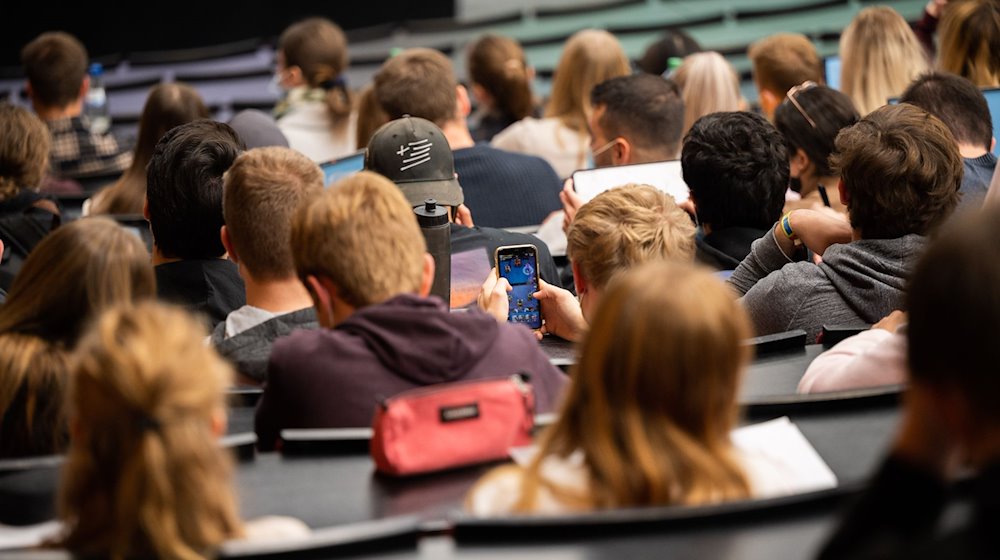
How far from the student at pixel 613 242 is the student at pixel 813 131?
46.0 inches

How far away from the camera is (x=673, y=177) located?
12.8 feet

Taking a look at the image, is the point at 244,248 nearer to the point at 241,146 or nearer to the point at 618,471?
the point at 241,146

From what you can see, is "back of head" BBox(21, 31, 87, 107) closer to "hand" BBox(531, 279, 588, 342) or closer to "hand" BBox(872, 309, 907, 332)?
"hand" BBox(531, 279, 588, 342)

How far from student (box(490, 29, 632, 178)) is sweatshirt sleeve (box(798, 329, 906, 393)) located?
129 inches

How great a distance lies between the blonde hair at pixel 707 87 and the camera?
209 inches

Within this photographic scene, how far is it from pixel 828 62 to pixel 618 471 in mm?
4506

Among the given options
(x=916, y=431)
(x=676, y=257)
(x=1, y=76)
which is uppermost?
(x=916, y=431)

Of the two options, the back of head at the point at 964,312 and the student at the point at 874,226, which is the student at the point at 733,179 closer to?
the student at the point at 874,226

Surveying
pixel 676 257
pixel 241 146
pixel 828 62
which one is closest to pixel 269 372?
pixel 676 257

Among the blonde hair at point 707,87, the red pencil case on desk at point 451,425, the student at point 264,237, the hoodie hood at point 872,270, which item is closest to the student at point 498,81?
the blonde hair at point 707,87

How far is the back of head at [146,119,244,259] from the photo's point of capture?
333 centimetres

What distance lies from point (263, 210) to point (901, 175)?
1442 millimetres

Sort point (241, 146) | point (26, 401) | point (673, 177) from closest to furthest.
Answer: point (26, 401) → point (241, 146) → point (673, 177)

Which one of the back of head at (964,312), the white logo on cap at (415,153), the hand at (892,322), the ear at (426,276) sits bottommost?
the hand at (892,322)
